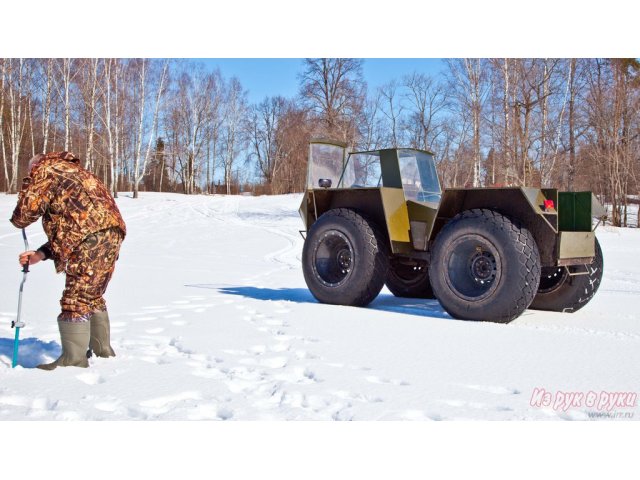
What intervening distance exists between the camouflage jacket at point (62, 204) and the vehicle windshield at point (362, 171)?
2.94 metres

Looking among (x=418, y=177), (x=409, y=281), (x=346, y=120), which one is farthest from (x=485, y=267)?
(x=346, y=120)

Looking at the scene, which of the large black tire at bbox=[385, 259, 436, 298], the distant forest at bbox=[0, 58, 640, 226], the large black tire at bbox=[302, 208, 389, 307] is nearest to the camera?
the large black tire at bbox=[302, 208, 389, 307]

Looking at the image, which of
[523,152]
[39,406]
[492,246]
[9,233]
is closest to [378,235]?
[492,246]

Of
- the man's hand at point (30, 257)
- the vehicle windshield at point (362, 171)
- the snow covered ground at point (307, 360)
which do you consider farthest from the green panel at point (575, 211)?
the man's hand at point (30, 257)

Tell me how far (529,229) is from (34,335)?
3944 mm

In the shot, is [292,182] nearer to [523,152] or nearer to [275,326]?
[523,152]

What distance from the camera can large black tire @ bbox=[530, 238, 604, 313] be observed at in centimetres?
508

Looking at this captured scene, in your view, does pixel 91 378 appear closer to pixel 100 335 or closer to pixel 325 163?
pixel 100 335

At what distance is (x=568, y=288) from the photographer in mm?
5125

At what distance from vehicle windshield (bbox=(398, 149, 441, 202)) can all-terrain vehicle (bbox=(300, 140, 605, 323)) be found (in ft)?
0.04

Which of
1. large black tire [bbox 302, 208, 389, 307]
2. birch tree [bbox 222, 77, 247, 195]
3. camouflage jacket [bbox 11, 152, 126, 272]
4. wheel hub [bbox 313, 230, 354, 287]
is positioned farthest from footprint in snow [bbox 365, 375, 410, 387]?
birch tree [bbox 222, 77, 247, 195]

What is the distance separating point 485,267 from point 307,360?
1867 millimetres

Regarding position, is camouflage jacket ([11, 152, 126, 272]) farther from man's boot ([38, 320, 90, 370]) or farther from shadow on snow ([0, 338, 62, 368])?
shadow on snow ([0, 338, 62, 368])

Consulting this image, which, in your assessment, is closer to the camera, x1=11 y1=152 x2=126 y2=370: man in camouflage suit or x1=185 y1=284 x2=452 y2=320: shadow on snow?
x1=11 y1=152 x2=126 y2=370: man in camouflage suit
